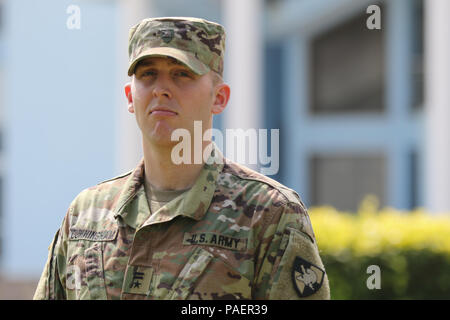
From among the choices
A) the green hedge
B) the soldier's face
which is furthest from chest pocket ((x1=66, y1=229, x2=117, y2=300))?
the green hedge

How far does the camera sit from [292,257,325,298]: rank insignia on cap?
5.88ft

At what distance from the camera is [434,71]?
8.62 metres

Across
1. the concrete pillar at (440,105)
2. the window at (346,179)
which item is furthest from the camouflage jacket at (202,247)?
the window at (346,179)

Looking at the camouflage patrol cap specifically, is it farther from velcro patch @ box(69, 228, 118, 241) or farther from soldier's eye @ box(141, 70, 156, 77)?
velcro patch @ box(69, 228, 118, 241)

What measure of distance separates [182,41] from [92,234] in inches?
24.4

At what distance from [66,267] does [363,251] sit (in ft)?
13.1

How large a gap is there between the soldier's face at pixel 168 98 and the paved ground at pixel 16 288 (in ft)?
20.7

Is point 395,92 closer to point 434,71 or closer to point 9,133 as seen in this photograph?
point 434,71

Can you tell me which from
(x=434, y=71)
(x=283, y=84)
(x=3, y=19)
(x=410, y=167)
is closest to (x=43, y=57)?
(x=3, y=19)

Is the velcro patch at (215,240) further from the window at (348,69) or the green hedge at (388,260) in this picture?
the window at (348,69)

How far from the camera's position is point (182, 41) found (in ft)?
6.05

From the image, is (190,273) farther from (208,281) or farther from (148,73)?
(148,73)

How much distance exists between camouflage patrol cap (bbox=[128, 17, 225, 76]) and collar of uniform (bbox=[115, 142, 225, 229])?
0.87 feet

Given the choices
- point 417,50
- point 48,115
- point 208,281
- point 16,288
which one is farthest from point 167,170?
point 417,50
